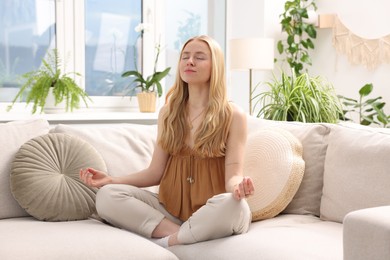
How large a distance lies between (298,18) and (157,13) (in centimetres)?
107

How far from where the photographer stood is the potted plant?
12.5 ft

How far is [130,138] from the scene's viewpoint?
2.60 m

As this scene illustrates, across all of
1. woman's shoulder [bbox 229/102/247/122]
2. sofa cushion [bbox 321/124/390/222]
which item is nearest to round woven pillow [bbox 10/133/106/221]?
woman's shoulder [bbox 229/102/247/122]

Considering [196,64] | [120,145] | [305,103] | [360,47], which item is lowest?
[120,145]

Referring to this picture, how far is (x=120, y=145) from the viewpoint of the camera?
255 centimetres

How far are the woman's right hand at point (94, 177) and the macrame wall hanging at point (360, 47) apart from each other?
2.57m

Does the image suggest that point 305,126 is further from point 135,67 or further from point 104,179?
point 135,67

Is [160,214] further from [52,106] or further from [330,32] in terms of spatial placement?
[330,32]

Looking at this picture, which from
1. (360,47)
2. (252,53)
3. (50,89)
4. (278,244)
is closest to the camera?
A: (278,244)

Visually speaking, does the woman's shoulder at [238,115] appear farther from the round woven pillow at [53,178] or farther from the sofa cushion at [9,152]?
the sofa cushion at [9,152]

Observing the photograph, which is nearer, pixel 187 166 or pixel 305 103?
pixel 187 166

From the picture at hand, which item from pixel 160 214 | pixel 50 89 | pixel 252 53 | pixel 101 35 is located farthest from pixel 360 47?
pixel 160 214

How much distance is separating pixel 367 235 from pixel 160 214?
34.9 inches

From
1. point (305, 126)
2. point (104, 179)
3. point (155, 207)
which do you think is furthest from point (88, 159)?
point (305, 126)
